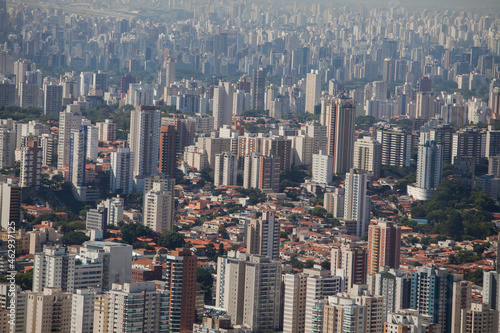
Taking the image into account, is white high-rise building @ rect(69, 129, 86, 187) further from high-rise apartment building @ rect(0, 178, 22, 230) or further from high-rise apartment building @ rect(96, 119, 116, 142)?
high-rise apartment building @ rect(96, 119, 116, 142)

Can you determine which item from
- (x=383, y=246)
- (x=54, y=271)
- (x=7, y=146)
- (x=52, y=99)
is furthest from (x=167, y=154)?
(x=54, y=271)

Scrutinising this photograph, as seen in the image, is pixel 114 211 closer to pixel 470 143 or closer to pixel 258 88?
pixel 470 143

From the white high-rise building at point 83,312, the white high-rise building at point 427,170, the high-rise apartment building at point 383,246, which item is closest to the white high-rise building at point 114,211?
the high-rise apartment building at point 383,246

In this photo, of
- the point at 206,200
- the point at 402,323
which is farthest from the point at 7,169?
the point at 402,323

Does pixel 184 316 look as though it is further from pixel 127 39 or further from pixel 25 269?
pixel 127 39

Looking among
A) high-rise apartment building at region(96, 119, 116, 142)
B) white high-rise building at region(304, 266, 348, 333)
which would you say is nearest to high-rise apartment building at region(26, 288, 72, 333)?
white high-rise building at region(304, 266, 348, 333)

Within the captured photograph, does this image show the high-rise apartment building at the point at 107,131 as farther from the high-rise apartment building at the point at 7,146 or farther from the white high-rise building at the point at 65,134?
the high-rise apartment building at the point at 7,146

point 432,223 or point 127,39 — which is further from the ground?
point 127,39
